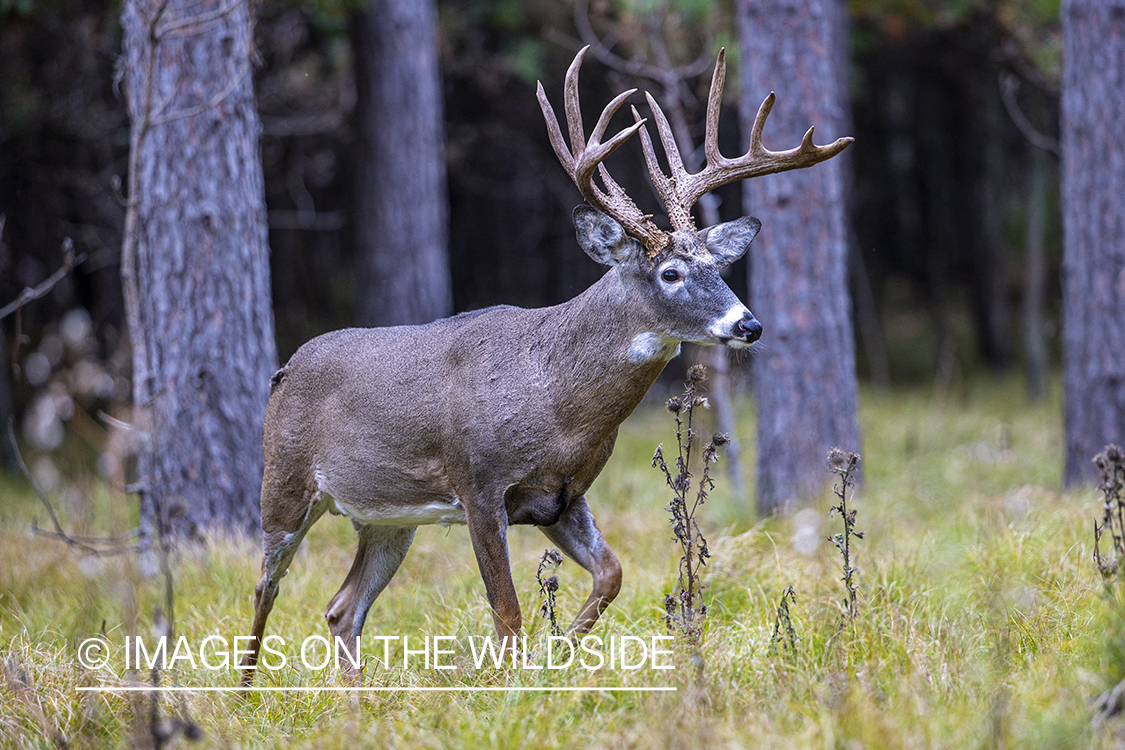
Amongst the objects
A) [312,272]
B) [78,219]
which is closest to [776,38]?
[78,219]

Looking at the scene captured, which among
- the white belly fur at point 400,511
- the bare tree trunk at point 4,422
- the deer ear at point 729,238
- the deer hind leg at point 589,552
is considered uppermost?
the deer ear at point 729,238

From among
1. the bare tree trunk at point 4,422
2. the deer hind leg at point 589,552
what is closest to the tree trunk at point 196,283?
the deer hind leg at point 589,552

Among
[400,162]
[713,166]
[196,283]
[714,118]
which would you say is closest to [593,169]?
[713,166]

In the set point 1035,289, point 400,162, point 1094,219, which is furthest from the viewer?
point 1035,289

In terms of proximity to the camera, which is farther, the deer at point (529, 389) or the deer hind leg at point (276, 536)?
the deer hind leg at point (276, 536)

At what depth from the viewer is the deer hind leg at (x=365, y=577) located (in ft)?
14.3

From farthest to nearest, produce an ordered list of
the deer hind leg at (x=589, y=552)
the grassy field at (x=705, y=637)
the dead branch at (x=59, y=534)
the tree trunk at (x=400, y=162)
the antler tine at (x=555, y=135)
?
the tree trunk at (x=400, y=162) < the dead branch at (x=59, y=534) < the deer hind leg at (x=589, y=552) < the antler tine at (x=555, y=135) < the grassy field at (x=705, y=637)

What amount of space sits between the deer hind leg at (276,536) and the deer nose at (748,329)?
176 cm

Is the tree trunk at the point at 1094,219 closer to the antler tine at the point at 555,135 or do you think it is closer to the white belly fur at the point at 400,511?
the antler tine at the point at 555,135

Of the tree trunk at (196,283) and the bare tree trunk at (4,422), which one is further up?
the tree trunk at (196,283)

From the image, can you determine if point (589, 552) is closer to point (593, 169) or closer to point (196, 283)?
point (593, 169)

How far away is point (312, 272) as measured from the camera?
72.5ft

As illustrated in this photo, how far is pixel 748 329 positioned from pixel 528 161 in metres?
12.7

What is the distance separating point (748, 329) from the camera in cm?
353
